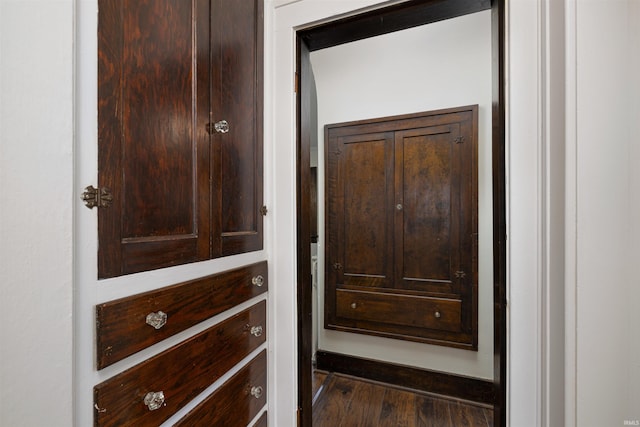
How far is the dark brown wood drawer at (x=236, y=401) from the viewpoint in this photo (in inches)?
30.6

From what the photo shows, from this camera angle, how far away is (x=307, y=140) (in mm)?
1224

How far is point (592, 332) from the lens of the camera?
67 cm

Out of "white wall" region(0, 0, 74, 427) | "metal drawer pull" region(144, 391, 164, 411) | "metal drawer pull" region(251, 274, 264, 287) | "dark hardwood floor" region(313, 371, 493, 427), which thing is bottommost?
"dark hardwood floor" region(313, 371, 493, 427)

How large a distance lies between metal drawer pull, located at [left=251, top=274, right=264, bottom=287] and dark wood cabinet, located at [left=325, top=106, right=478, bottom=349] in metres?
1.14

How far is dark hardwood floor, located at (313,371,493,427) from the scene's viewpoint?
1690 millimetres

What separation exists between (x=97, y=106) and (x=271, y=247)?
736 millimetres

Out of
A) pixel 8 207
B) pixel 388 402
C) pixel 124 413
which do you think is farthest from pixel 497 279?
pixel 388 402

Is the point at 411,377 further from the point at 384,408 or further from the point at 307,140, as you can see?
the point at 307,140

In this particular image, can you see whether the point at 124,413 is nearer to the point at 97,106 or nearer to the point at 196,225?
the point at 196,225

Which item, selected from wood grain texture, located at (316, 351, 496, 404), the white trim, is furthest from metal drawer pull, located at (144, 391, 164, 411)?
wood grain texture, located at (316, 351, 496, 404)

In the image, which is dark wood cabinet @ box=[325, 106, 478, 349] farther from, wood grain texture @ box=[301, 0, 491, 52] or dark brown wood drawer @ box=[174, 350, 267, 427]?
dark brown wood drawer @ box=[174, 350, 267, 427]

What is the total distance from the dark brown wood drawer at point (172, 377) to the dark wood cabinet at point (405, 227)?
4.02 feet

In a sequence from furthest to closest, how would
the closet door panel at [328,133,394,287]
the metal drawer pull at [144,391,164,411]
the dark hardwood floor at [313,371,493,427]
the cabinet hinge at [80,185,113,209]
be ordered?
the closet door panel at [328,133,394,287]
the dark hardwood floor at [313,371,493,427]
the metal drawer pull at [144,391,164,411]
the cabinet hinge at [80,185,113,209]

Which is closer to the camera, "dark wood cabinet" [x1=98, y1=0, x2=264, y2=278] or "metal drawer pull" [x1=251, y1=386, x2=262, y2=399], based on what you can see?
"dark wood cabinet" [x1=98, y1=0, x2=264, y2=278]
